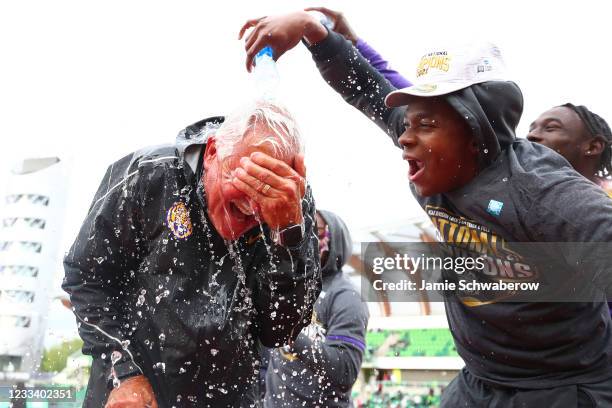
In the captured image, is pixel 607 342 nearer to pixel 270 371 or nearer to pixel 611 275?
pixel 611 275

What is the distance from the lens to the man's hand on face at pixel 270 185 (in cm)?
217

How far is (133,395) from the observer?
232 centimetres

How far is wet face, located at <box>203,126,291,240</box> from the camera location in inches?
90.5

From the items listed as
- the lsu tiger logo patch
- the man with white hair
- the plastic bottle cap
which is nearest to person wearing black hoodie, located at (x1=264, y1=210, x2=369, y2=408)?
the man with white hair

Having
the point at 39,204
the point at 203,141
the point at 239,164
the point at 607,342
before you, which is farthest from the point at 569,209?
the point at 39,204

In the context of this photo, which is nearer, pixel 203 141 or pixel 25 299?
pixel 203 141

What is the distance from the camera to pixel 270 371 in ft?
13.9

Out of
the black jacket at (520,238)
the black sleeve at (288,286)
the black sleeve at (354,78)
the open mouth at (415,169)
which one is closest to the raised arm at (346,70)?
the black sleeve at (354,78)

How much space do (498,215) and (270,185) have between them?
0.87m

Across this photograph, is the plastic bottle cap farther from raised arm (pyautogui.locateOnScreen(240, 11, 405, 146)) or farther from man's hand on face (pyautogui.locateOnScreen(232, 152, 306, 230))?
man's hand on face (pyautogui.locateOnScreen(232, 152, 306, 230))

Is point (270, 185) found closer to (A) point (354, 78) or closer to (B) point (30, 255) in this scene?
(A) point (354, 78)

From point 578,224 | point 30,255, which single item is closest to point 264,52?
point 578,224

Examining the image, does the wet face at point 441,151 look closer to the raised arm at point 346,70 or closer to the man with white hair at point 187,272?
the raised arm at point 346,70

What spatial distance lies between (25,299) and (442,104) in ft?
33.8
